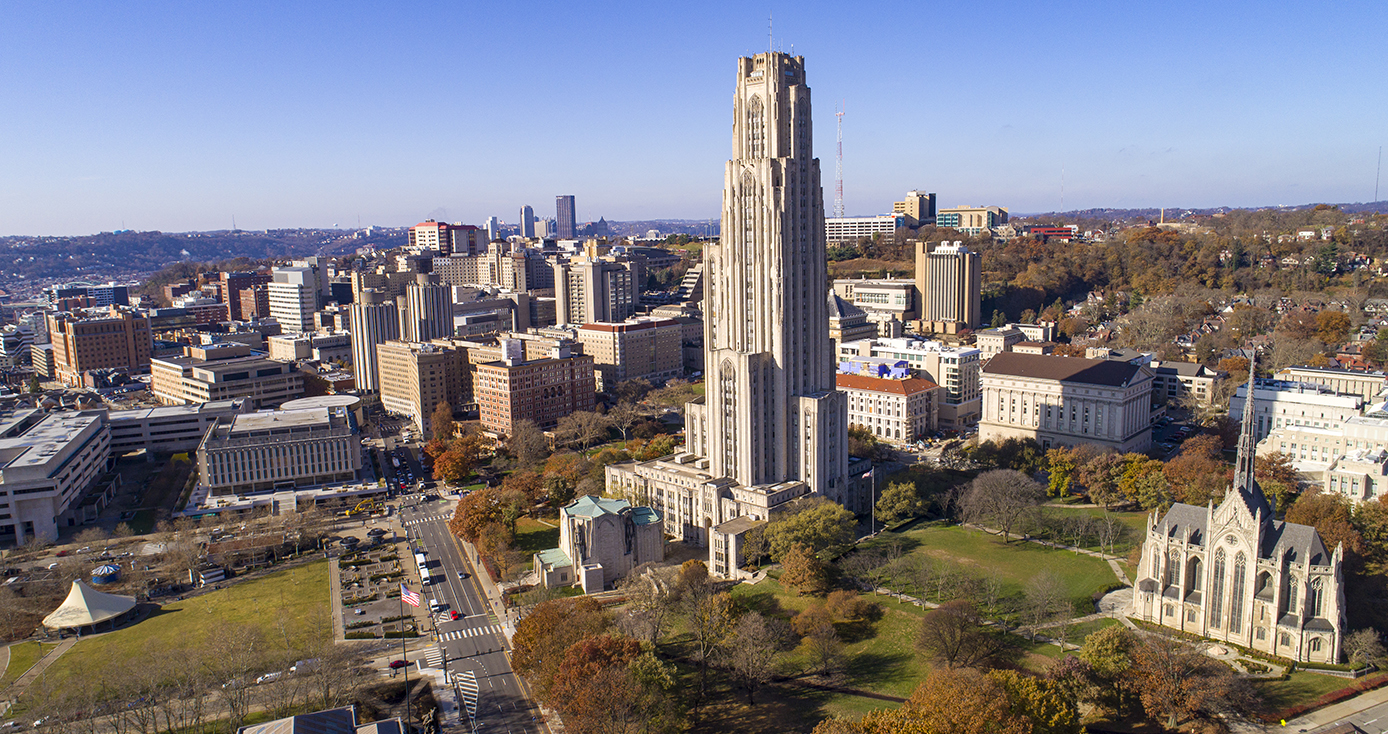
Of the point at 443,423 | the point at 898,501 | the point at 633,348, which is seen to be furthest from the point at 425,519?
the point at 633,348

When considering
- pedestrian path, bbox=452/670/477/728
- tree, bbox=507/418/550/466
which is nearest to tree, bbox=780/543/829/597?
pedestrian path, bbox=452/670/477/728

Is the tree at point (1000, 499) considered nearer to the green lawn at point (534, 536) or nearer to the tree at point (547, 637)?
the tree at point (547, 637)

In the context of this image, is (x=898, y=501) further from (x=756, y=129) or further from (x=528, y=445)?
(x=528, y=445)

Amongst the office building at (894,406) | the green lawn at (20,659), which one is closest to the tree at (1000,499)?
the office building at (894,406)

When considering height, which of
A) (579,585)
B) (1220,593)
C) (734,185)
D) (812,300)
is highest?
(734,185)

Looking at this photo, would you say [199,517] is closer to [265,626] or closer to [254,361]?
[265,626]

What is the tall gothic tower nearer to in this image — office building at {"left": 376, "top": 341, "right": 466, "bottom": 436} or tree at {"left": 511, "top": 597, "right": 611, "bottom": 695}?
tree at {"left": 511, "top": 597, "right": 611, "bottom": 695}

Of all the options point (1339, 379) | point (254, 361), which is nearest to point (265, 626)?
point (254, 361)
